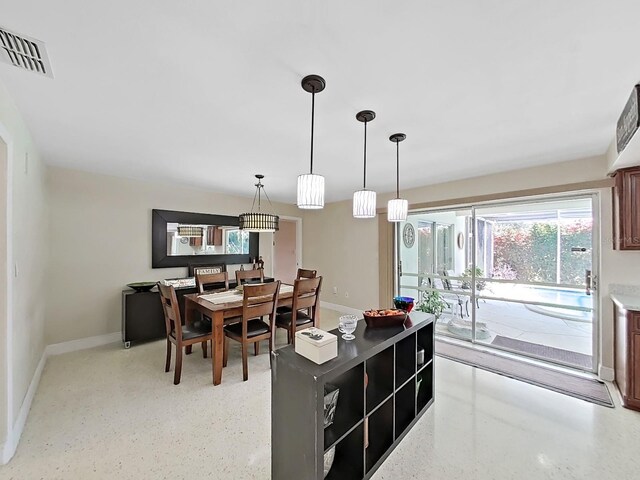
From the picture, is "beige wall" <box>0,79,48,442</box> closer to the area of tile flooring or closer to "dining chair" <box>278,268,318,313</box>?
the area of tile flooring

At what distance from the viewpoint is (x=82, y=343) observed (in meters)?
3.51

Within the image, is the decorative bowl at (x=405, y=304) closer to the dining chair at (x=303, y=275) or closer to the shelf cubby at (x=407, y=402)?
the shelf cubby at (x=407, y=402)

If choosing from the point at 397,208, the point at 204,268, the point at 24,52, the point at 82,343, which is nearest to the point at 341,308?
the point at 204,268

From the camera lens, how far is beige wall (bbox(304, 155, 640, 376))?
2.76 meters

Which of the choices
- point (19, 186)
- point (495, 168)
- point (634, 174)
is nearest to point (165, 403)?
point (19, 186)

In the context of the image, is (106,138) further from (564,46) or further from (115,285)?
(564,46)

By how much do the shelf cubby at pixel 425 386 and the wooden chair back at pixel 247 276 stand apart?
2819mm

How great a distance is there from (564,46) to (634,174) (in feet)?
6.97

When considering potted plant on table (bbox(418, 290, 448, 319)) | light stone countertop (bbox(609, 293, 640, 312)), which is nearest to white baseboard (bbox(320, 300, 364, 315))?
potted plant on table (bbox(418, 290, 448, 319))

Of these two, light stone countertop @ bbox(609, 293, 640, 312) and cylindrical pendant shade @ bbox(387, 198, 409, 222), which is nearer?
light stone countertop @ bbox(609, 293, 640, 312)

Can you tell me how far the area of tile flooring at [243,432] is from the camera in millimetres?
1681

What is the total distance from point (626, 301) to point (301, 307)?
10.4 feet

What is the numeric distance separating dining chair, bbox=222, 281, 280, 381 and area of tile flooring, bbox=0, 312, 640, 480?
38cm

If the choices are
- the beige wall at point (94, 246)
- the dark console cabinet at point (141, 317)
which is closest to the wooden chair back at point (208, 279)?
the dark console cabinet at point (141, 317)
